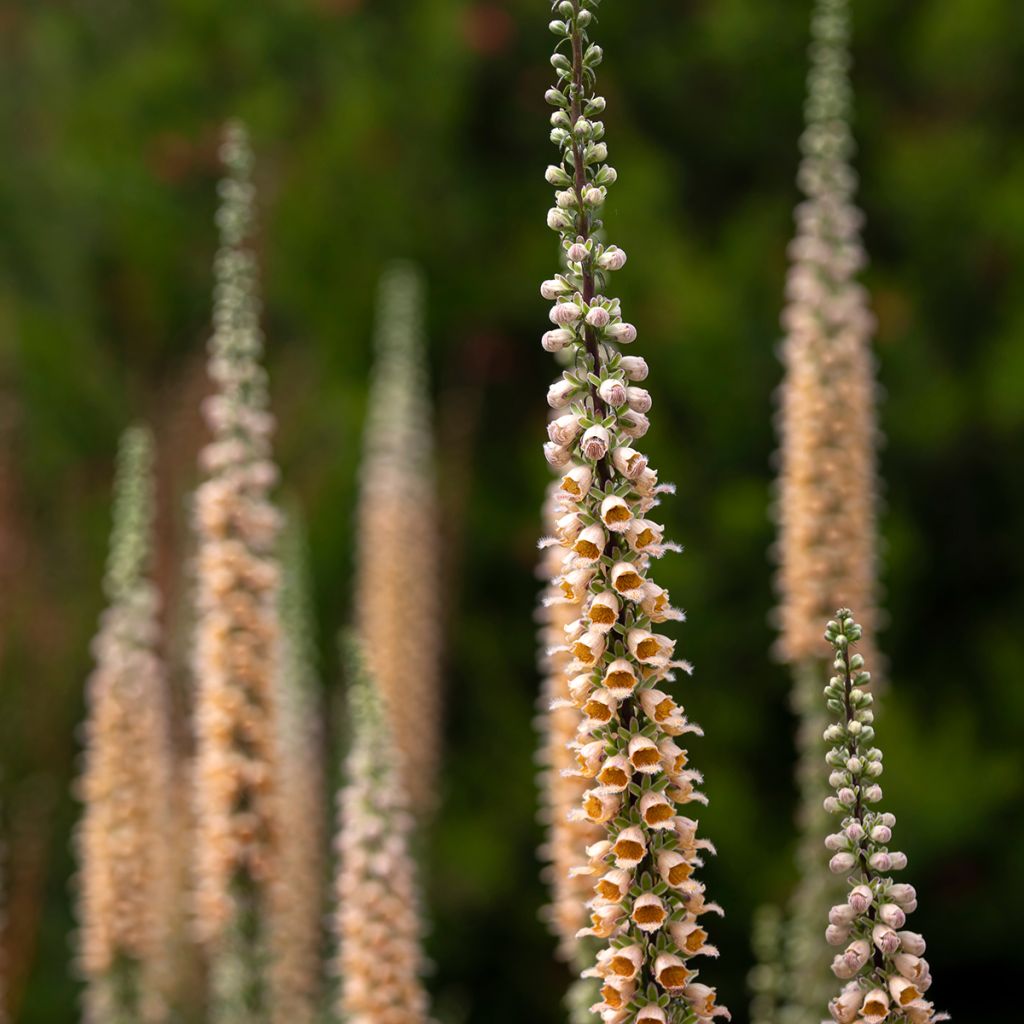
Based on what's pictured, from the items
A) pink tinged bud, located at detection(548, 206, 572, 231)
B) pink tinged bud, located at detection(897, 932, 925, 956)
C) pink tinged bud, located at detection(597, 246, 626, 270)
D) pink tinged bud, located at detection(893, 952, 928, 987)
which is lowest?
pink tinged bud, located at detection(893, 952, 928, 987)

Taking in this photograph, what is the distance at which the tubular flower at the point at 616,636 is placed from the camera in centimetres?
176

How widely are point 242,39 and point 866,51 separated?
133 inches

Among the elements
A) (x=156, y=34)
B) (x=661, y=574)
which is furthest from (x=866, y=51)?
(x=156, y=34)

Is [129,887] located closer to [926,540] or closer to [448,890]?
[448,890]

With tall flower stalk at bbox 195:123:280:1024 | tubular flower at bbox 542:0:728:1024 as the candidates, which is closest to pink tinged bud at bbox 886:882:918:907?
tubular flower at bbox 542:0:728:1024

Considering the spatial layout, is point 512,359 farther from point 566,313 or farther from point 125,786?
point 566,313

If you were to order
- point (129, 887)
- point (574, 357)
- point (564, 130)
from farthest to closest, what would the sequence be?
1. point (129, 887)
2. point (574, 357)
3. point (564, 130)

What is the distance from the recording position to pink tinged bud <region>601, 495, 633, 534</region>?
175 centimetres

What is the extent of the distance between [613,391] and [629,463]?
10cm

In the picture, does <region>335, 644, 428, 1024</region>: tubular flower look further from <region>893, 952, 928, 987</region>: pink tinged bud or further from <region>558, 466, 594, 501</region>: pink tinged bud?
<region>893, 952, 928, 987</region>: pink tinged bud

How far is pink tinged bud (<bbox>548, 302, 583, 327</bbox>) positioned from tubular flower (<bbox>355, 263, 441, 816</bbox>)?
3.75 meters

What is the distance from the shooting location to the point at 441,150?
7.07m

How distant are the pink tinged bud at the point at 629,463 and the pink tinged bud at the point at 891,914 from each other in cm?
66

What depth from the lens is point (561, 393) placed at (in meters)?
1.81
